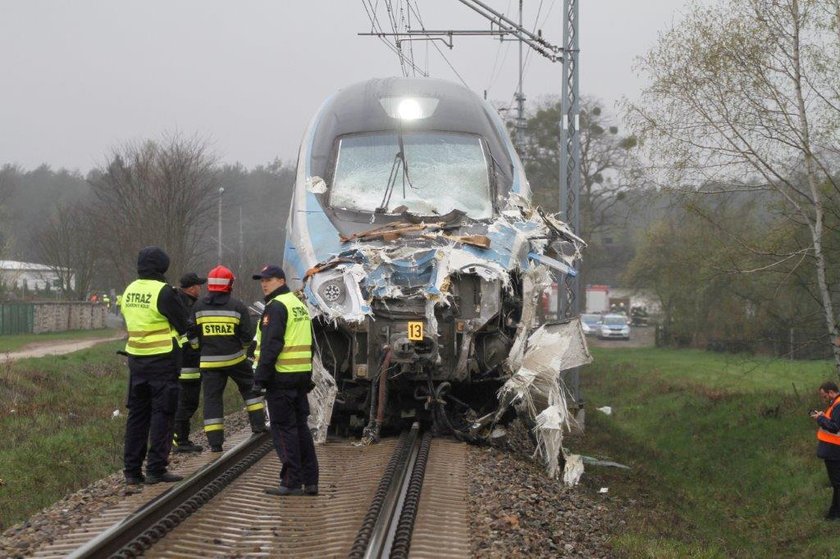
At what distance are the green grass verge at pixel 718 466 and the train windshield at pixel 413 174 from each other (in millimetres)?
3542

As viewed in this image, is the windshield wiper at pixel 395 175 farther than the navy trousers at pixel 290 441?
Yes

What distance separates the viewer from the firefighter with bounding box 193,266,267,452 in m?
9.23

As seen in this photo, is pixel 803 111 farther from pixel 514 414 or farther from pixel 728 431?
pixel 514 414

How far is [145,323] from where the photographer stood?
7.76 meters

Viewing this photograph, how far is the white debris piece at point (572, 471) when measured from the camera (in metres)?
9.48

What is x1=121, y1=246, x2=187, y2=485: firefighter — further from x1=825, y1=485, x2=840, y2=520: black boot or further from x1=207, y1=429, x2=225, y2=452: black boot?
x1=825, y1=485, x2=840, y2=520: black boot

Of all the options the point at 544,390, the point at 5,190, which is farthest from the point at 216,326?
the point at 5,190

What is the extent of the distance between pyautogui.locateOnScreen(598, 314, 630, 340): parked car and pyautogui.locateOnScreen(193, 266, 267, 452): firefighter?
133 ft

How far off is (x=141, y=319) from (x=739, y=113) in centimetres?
997

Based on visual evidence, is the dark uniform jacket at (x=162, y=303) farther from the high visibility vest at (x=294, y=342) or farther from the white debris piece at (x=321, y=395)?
the white debris piece at (x=321, y=395)

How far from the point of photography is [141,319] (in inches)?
306

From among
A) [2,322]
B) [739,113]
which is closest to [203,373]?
[739,113]

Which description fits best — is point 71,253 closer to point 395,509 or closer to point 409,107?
point 409,107

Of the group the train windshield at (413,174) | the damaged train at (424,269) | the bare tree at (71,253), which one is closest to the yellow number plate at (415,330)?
the damaged train at (424,269)
